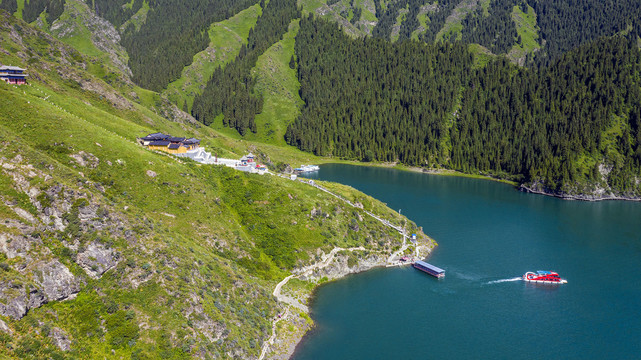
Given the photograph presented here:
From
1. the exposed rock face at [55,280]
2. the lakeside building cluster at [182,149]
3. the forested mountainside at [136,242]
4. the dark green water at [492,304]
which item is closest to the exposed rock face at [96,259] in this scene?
the forested mountainside at [136,242]

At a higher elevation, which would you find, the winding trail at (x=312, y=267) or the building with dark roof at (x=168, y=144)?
the building with dark roof at (x=168, y=144)

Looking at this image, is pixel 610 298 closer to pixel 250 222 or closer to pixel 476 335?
pixel 476 335

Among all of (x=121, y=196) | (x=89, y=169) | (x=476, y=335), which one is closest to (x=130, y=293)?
(x=121, y=196)

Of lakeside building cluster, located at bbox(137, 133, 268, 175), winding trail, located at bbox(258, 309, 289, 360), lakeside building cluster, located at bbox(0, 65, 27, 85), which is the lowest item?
winding trail, located at bbox(258, 309, 289, 360)

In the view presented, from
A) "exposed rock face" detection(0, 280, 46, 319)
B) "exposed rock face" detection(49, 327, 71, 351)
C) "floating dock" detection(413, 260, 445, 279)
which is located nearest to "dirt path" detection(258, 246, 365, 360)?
"floating dock" detection(413, 260, 445, 279)

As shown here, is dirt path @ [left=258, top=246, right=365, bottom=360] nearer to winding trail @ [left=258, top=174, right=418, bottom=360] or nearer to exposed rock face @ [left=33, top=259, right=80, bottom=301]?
winding trail @ [left=258, top=174, right=418, bottom=360]

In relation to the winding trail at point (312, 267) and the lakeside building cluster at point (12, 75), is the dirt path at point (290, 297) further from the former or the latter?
the lakeside building cluster at point (12, 75)

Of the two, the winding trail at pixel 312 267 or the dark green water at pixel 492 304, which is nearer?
the winding trail at pixel 312 267
